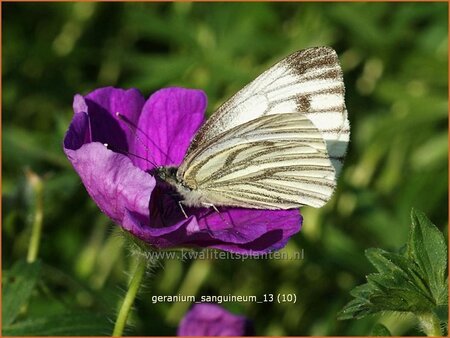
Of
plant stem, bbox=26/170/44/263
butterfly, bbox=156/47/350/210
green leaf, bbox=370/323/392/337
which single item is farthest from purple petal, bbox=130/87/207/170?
green leaf, bbox=370/323/392/337

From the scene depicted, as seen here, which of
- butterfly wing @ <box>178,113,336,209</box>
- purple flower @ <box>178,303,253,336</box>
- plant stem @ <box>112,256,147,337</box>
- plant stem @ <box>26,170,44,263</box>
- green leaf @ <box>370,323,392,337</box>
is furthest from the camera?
plant stem @ <box>26,170,44,263</box>

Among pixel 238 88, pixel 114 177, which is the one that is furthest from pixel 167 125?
pixel 238 88

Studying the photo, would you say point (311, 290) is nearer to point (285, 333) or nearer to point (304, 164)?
point (285, 333)

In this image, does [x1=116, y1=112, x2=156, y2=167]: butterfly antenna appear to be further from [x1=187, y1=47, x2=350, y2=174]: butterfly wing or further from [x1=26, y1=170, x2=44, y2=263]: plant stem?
[x1=26, y1=170, x2=44, y2=263]: plant stem

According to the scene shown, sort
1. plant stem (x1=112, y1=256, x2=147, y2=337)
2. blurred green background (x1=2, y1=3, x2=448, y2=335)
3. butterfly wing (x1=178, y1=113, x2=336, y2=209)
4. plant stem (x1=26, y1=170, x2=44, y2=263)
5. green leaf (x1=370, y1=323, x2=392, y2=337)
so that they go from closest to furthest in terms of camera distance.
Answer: green leaf (x1=370, y1=323, x2=392, y2=337)
plant stem (x1=112, y1=256, x2=147, y2=337)
butterfly wing (x1=178, y1=113, x2=336, y2=209)
plant stem (x1=26, y1=170, x2=44, y2=263)
blurred green background (x1=2, y1=3, x2=448, y2=335)

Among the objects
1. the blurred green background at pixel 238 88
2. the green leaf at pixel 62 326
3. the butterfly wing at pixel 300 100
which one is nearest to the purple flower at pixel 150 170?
the butterfly wing at pixel 300 100

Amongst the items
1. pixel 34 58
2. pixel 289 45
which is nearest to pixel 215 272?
pixel 289 45

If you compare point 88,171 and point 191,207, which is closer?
point 88,171
